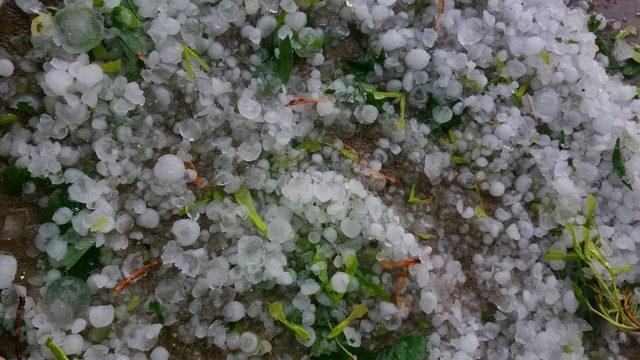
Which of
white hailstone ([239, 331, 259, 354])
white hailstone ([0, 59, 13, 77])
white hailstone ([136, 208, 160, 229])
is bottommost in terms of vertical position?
white hailstone ([239, 331, 259, 354])

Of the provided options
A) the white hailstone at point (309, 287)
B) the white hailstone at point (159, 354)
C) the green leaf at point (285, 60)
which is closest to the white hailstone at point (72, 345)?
the white hailstone at point (159, 354)

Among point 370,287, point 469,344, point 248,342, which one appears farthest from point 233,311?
point 469,344

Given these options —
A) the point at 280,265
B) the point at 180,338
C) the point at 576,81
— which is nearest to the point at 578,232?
the point at 576,81

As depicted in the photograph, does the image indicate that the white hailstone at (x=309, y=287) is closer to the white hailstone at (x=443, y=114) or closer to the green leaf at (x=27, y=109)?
the white hailstone at (x=443, y=114)

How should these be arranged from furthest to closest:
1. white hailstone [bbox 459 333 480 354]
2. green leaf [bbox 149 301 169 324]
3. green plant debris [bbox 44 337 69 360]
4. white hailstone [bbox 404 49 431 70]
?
white hailstone [bbox 404 49 431 70]
white hailstone [bbox 459 333 480 354]
green leaf [bbox 149 301 169 324]
green plant debris [bbox 44 337 69 360]

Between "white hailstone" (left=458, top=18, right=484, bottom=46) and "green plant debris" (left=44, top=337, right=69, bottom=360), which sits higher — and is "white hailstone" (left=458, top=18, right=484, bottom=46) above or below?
above

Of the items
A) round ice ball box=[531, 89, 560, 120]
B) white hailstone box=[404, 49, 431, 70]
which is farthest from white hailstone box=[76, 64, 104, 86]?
round ice ball box=[531, 89, 560, 120]

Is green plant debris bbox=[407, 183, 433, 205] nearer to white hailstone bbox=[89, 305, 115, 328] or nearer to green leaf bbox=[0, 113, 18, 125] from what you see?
white hailstone bbox=[89, 305, 115, 328]
